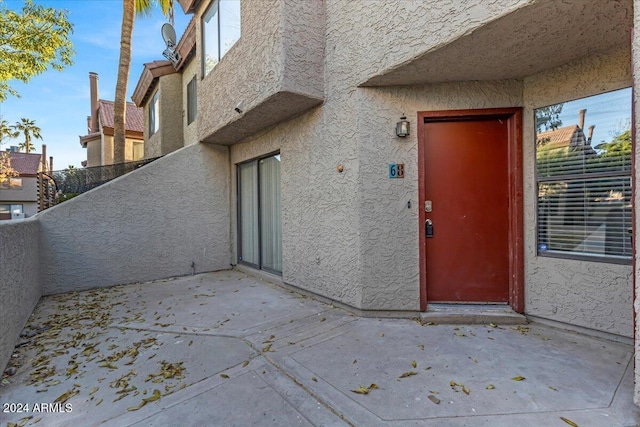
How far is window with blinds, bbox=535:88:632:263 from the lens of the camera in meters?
3.56

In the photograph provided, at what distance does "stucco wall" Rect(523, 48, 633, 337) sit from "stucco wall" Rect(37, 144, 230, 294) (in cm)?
715

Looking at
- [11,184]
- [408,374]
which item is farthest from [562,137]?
[11,184]

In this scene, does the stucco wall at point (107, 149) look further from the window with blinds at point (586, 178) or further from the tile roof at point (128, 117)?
the window with blinds at point (586, 178)

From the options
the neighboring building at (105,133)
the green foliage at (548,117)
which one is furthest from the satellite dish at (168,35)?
the green foliage at (548,117)

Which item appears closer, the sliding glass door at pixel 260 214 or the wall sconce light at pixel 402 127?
the wall sconce light at pixel 402 127

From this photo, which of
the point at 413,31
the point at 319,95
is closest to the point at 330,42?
the point at 319,95

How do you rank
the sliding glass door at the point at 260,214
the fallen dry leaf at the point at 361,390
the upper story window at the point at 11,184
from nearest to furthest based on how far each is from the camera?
the fallen dry leaf at the point at 361,390 → the sliding glass door at the point at 260,214 → the upper story window at the point at 11,184

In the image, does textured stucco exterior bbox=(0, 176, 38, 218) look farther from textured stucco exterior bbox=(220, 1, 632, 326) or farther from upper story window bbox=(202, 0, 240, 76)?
textured stucco exterior bbox=(220, 1, 632, 326)

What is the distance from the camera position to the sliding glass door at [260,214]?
6848 millimetres

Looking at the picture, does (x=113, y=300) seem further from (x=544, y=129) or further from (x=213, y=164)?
(x=544, y=129)

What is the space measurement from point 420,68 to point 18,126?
52416 mm

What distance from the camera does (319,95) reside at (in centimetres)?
508

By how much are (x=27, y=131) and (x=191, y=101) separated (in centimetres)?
4418

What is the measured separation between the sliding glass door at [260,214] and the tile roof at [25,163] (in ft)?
114
